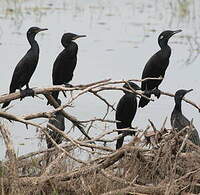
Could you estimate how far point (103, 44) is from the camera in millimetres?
14609

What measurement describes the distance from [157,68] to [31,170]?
192 centimetres

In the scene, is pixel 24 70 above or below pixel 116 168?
above

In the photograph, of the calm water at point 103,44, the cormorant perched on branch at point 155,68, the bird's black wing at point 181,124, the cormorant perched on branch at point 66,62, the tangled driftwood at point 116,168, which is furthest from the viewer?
the calm water at point 103,44

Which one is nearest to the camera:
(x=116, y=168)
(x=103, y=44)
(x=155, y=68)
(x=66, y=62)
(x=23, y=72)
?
(x=116, y=168)

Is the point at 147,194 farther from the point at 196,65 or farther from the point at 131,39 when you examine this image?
the point at 131,39

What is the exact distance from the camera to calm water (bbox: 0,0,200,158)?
432 inches

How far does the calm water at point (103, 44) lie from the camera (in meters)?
11.0

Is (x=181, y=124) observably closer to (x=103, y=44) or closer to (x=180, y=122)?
(x=180, y=122)

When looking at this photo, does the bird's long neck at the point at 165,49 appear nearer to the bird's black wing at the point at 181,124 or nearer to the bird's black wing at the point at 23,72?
the bird's black wing at the point at 181,124

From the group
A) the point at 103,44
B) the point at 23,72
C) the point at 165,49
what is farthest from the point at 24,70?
the point at 103,44

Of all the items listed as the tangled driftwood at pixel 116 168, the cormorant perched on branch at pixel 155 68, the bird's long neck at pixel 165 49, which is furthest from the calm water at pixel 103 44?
the tangled driftwood at pixel 116 168

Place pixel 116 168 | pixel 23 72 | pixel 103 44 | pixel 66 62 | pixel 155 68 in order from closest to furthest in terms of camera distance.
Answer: pixel 116 168 < pixel 23 72 < pixel 155 68 < pixel 66 62 < pixel 103 44

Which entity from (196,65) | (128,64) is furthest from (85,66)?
(196,65)

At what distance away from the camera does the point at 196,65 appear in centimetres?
1348
